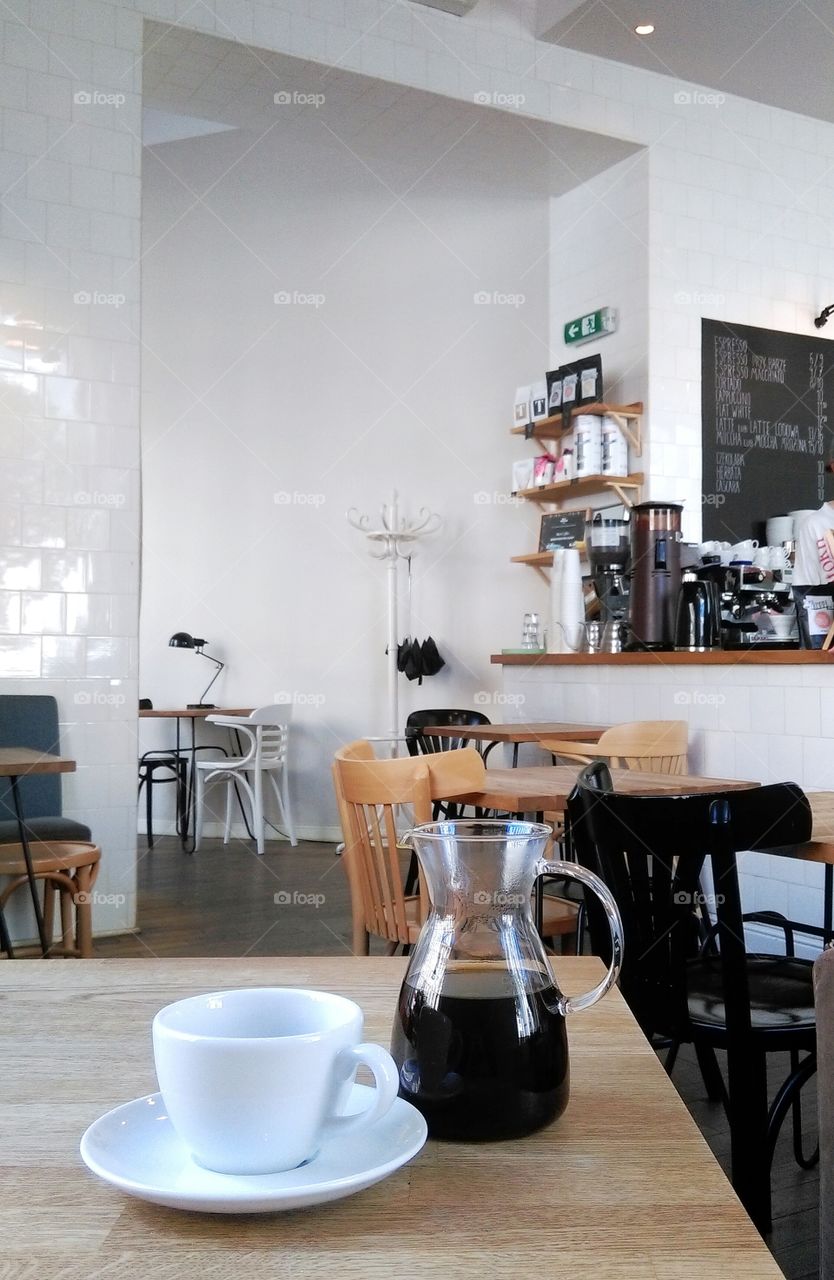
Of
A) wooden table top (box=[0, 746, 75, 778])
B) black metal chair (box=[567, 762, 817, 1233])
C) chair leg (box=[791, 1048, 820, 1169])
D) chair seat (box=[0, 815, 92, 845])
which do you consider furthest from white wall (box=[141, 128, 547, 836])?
black metal chair (box=[567, 762, 817, 1233])

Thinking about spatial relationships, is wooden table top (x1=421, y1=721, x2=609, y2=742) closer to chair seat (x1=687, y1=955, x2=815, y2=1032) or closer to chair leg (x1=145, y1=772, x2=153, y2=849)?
chair seat (x1=687, y1=955, x2=815, y2=1032)

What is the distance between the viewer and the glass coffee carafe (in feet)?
1.83

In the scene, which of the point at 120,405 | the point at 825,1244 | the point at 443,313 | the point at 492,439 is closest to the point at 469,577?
the point at 492,439

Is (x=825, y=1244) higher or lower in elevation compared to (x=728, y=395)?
lower

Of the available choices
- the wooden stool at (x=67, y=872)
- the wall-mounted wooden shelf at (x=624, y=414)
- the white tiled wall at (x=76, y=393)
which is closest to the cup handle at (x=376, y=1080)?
the wooden stool at (x=67, y=872)

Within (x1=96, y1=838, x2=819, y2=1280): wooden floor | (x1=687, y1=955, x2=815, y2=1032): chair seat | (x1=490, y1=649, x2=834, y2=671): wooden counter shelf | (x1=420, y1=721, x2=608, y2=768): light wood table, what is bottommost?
(x1=96, y1=838, x2=819, y2=1280): wooden floor

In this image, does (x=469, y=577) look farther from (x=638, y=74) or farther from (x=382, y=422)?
(x=638, y=74)

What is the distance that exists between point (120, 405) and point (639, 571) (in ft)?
7.39

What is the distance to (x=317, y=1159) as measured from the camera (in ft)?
1.65

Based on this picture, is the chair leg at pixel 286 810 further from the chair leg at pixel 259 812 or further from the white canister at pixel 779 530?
the white canister at pixel 779 530

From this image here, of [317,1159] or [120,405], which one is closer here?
[317,1159]

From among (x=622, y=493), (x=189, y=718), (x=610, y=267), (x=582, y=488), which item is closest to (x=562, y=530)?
(x=582, y=488)

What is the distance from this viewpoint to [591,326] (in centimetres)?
603

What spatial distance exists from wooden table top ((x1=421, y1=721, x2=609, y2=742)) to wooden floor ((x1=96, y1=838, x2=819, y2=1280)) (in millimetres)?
886
